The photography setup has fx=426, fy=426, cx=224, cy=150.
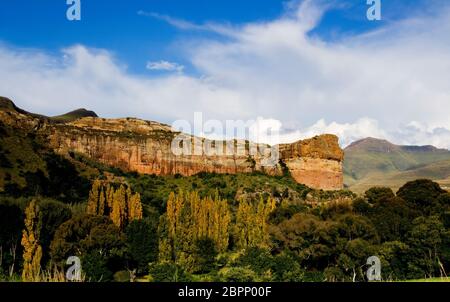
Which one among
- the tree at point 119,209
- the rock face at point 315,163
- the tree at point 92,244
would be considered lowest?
the tree at point 92,244

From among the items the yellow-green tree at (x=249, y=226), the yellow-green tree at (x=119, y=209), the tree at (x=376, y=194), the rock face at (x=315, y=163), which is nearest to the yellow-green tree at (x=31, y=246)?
the yellow-green tree at (x=119, y=209)

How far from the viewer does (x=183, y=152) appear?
360ft

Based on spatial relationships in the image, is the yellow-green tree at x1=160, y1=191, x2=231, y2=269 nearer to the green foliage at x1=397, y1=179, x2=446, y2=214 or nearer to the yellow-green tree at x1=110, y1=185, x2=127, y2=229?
the yellow-green tree at x1=110, y1=185, x2=127, y2=229

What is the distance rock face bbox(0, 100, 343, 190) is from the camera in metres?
104

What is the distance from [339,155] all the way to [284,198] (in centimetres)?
3892

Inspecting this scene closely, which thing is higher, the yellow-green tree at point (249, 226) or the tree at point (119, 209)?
the tree at point (119, 209)

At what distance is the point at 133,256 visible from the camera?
40156 mm

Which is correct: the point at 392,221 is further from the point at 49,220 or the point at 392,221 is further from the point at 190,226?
the point at 49,220

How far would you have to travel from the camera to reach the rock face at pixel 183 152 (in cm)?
10419

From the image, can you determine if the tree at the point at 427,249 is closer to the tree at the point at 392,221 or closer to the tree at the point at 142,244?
the tree at the point at 392,221

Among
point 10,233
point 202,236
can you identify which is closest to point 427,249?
point 202,236

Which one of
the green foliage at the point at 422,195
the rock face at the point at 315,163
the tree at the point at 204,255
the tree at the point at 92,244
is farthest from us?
the rock face at the point at 315,163
